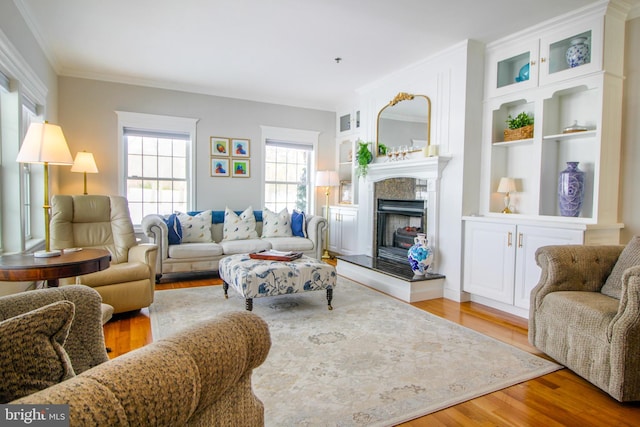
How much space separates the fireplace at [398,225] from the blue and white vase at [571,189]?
4.62ft

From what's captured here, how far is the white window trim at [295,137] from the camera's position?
6.13 m

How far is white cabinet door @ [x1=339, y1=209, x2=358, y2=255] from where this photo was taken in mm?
5965

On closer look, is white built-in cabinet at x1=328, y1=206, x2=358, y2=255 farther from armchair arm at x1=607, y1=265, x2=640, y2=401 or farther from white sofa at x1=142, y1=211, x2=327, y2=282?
armchair arm at x1=607, y1=265, x2=640, y2=401

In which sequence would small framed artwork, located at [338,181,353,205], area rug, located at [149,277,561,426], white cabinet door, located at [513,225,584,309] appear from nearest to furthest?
area rug, located at [149,277,561,426] < white cabinet door, located at [513,225,584,309] < small framed artwork, located at [338,181,353,205]

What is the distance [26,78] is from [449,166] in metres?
4.22

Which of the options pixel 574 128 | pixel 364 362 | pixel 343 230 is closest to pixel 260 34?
pixel 574 128

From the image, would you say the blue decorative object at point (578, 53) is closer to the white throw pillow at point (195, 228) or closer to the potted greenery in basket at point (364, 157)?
the potted greenery in basket at point (364, 157)

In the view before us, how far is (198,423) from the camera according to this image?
88 centimetres

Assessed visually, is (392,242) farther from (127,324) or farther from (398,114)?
(127,324)

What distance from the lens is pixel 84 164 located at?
4598mm

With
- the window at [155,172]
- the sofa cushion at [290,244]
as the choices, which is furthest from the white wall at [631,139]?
the window at [155,172]

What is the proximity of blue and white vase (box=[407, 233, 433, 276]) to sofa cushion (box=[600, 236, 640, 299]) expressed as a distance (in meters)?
1.71

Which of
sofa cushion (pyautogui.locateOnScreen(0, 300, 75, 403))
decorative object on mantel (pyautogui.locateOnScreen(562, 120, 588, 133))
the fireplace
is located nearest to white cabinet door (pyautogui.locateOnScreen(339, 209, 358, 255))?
the fireplace

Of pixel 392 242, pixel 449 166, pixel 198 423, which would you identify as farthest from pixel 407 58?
pixel 198 423
